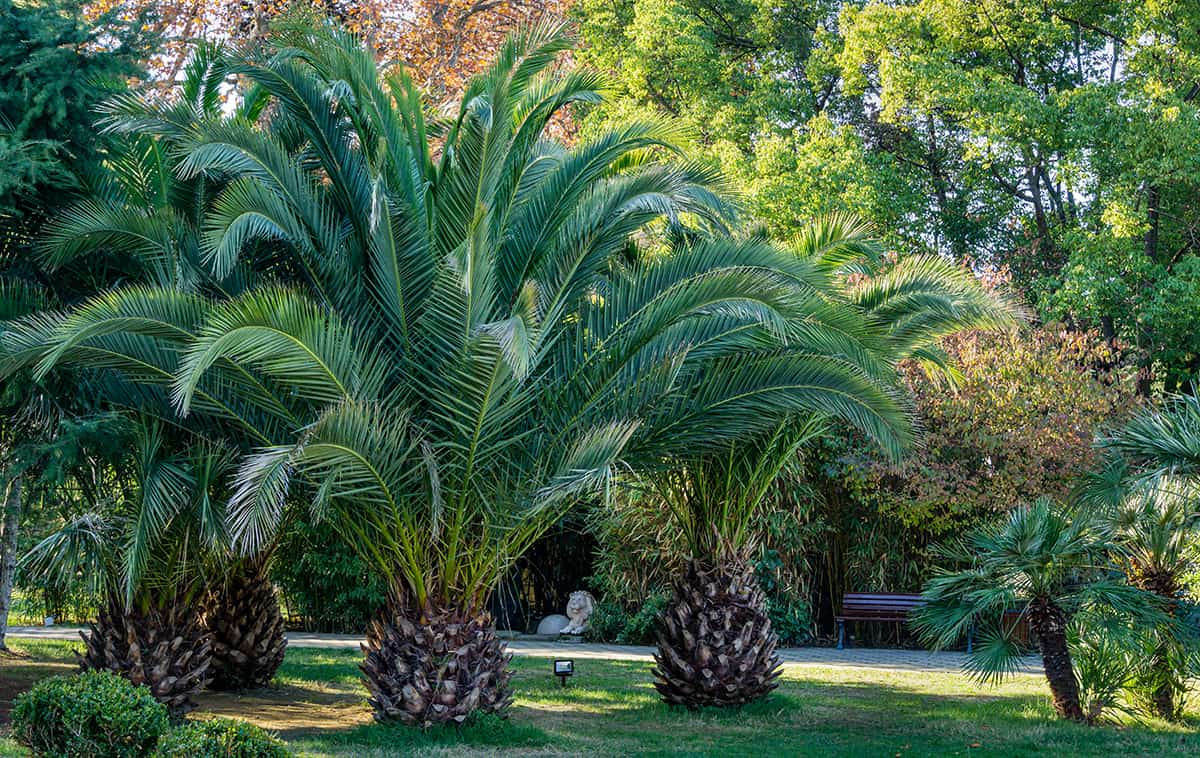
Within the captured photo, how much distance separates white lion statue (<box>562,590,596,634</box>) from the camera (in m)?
18.7

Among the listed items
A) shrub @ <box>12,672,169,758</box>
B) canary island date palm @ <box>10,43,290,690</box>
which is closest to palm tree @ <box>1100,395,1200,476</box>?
canary island date palm @ <box>10,43,290,690</box>

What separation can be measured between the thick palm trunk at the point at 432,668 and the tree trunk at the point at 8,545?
4003mm

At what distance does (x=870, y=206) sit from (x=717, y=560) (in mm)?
12353

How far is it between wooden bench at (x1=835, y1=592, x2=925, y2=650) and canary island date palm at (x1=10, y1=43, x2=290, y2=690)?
323 inches

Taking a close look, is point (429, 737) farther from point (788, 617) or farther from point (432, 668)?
point (788, 617)

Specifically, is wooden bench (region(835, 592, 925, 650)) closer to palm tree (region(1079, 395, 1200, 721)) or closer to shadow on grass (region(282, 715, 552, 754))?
palm tree (region(1079, 395, 1200, 721))

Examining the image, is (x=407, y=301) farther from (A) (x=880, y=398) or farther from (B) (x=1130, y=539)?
(B) (x=1130, y=539)

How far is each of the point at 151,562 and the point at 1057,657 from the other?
780 centimetres

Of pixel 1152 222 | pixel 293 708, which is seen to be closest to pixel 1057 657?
pixel 293 708

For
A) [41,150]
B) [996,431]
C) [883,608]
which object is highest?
[41,150]

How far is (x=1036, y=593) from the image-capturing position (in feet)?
31.6

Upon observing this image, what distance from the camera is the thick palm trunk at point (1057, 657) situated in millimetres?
9672

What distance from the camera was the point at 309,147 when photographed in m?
10.8

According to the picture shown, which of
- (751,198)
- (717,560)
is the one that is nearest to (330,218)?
(717,560)
